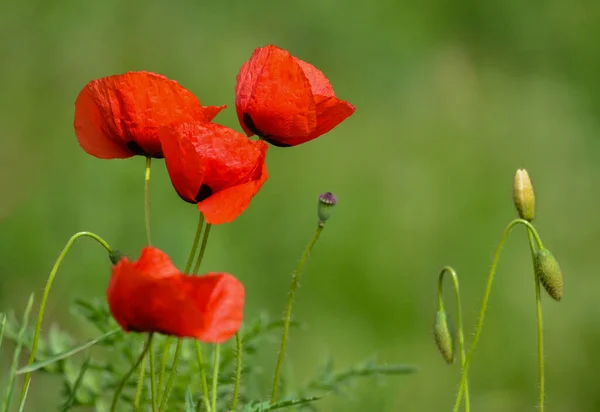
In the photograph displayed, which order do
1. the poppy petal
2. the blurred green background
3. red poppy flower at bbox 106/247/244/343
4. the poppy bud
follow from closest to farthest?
red poppy flower at bbox 106/247/244/343, the poppy petal, the poppy bud, the blurred green background

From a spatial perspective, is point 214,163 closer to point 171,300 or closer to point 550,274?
point 171,300

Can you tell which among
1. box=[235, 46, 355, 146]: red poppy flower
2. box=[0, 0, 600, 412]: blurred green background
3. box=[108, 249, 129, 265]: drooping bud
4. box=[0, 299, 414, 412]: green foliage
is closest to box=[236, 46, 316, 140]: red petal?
box=[235, 46, 355, 146]: red poppy flower

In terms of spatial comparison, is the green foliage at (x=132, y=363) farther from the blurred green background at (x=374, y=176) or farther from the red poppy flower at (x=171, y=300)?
the red poppy flower at (x=171, y=300)

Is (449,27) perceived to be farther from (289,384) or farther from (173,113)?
(173,113)

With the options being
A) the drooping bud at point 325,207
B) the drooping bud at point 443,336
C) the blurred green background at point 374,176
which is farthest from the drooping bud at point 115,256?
the blurred green background at point 374,176

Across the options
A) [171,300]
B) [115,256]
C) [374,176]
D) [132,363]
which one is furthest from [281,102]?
[374,176]

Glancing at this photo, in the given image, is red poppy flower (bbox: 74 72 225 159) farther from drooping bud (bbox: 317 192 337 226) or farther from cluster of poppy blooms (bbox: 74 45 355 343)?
drooping bud (bbox: 317 192 337 226)

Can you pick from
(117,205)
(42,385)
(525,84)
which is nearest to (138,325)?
(42,385)

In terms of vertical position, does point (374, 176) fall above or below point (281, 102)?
above

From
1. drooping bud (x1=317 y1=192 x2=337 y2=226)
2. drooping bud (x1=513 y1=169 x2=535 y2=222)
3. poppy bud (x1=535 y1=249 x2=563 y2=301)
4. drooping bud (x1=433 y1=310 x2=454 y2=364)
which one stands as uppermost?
drooping bud (x1=513 y1=169 x2=535 y2=222)
